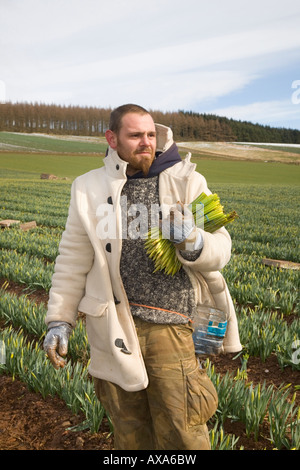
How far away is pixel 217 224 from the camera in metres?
2.15

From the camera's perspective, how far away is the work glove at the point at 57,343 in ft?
7.11

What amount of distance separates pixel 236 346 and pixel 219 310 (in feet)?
0.74

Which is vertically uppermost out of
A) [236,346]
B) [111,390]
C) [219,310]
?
[219,310]

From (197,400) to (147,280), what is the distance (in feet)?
1.97

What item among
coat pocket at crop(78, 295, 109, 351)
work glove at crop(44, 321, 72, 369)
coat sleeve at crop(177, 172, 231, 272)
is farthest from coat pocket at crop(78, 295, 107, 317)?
coat sleeve at crop(177, 172, 231, 272)

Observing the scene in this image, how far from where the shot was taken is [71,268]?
2.25m

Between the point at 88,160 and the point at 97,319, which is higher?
the point at 88,160

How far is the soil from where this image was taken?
2.94 m

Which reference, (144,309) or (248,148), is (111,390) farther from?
(248,148)

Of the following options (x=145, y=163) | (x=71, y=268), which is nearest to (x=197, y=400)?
(x=71, y=268)

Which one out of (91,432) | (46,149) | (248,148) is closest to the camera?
(91,432)

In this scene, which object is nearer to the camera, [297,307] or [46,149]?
[297,307]

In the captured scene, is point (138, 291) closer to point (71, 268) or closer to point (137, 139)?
point (71, 268)

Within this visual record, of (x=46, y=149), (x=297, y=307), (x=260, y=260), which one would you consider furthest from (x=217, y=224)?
(x=46, y=149)
